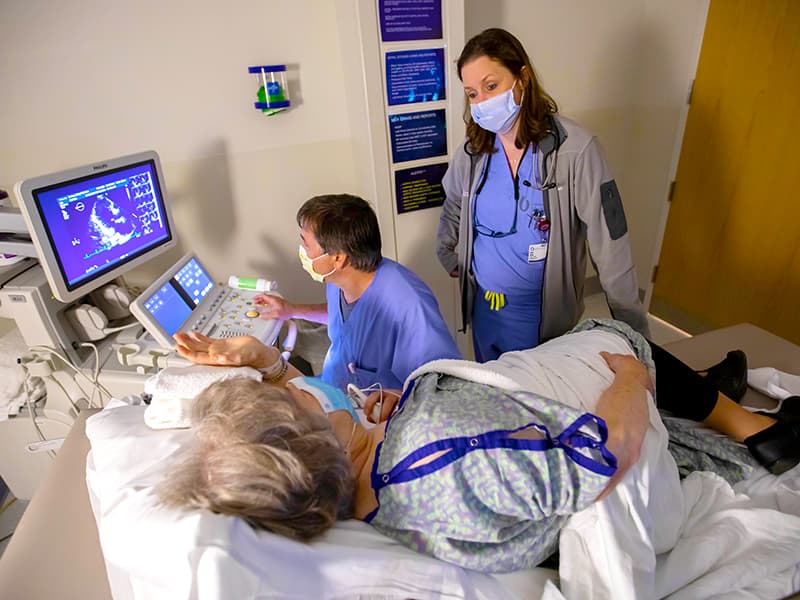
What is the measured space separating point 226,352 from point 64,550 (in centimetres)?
50

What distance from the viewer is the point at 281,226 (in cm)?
223

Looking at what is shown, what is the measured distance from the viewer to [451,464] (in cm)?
76

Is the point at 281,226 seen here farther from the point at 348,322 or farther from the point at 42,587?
the point at 42,587

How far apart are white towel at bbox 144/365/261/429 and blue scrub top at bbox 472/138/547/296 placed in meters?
1.00

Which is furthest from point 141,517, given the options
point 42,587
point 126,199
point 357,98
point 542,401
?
point 357,98

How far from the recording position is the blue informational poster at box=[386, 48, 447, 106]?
178 cm

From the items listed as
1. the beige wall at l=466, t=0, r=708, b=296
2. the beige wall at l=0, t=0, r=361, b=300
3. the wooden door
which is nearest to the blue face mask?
the beige wall at l=0, t=0, r=361, b=300

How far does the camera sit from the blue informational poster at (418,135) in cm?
188

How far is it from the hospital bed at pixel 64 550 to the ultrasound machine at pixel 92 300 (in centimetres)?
29

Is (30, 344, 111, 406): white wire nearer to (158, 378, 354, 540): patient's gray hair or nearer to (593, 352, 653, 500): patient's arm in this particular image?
(158, 378, 354, 540): patient's gray hair

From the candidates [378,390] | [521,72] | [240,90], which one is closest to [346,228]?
[378,390]

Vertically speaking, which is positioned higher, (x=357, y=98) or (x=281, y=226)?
(x=357, y=98)

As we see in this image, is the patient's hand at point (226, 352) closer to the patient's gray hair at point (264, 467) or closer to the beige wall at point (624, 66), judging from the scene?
the patient's gray hair at point (264, 467)

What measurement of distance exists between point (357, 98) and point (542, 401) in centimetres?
150
